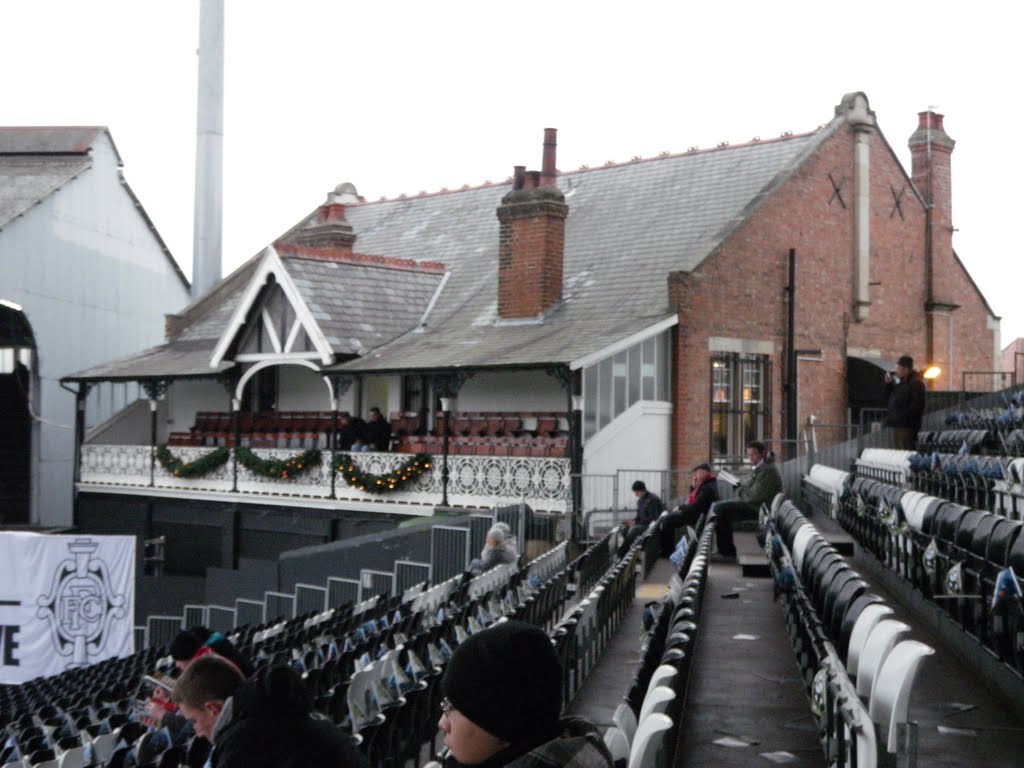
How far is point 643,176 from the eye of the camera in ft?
92.5

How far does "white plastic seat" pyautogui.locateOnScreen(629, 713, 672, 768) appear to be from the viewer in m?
3.83

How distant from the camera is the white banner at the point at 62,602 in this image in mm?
17453

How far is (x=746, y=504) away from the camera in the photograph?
1467cm

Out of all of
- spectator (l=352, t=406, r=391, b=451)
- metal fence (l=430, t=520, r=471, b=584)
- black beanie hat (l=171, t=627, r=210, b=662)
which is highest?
spectator (l=352, t=406, r=391, b=451)

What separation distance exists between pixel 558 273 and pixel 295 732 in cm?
2130

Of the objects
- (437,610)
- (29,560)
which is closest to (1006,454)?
(437,610)

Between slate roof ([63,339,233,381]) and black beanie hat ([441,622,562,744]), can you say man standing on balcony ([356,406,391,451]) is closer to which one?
slate roof ([63,339,233,381])

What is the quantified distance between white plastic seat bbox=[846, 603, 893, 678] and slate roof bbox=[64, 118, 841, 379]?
602 inches

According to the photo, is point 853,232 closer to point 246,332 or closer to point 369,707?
point 246,332

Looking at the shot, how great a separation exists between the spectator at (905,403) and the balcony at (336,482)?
614cm

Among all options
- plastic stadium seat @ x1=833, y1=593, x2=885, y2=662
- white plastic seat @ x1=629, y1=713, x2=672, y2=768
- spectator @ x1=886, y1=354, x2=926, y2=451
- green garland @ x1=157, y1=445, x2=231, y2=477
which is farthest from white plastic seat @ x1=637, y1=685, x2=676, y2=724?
green garland @ x1=157, y1=445, x2=231, y2=477

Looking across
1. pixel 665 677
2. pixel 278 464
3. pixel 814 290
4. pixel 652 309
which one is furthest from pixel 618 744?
pixel 814 290

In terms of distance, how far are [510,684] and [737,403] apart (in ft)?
70.4

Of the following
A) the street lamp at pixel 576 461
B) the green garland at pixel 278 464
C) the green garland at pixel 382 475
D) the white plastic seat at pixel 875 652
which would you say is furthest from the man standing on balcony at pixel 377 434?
the white plastic seat at pixel 875 652
